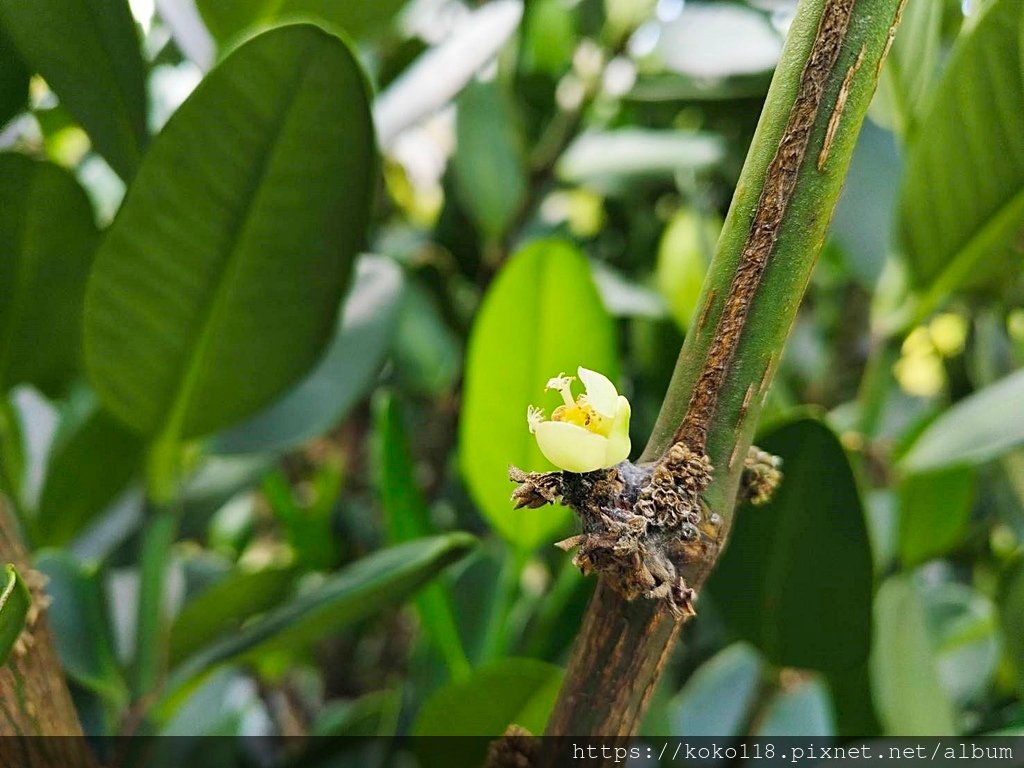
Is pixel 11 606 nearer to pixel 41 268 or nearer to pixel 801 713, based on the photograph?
pixel 41 268

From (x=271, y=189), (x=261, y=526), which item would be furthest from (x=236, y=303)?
(x=261, y=526)

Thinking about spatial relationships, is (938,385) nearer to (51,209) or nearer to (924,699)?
(924,699)

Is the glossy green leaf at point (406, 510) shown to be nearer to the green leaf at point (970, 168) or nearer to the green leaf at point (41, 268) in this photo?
the green leaf at point (41, 268)

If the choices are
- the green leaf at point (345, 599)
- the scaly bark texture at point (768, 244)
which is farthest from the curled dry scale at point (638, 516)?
the green leaf at point (345, 599)

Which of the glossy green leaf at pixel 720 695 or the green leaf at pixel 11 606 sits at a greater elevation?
the green leaf at pixel 11 606

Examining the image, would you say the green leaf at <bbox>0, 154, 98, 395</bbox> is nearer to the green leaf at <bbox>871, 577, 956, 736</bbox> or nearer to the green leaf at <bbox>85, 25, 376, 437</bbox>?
the green leaf at <bbox>85, 25, 376, 437</bbox>

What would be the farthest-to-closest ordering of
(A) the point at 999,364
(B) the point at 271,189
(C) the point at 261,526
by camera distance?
(C) the point at 261,526 → (A) the point at 999,364 → (B) the point at 271,189
